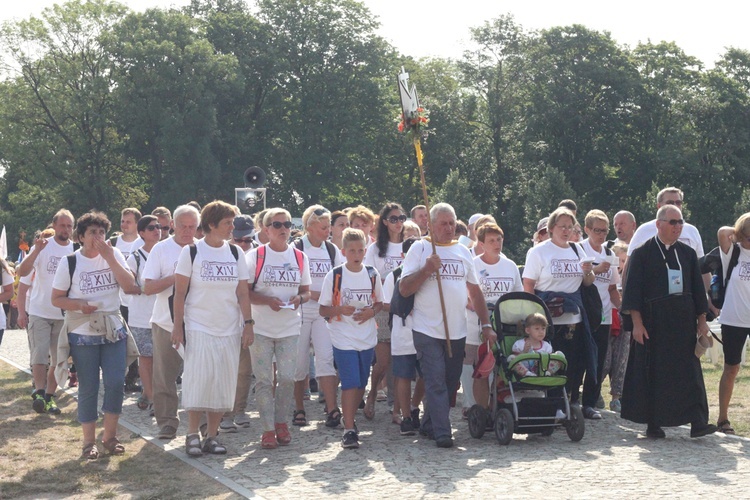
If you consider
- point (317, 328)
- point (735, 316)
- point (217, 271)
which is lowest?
point (317, 328)

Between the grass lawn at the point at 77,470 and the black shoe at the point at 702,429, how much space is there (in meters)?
4.06

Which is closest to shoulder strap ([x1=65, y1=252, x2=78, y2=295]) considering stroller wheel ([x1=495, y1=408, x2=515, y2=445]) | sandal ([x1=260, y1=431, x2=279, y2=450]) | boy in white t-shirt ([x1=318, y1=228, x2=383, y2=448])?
sandal ([x1=260, y1=431, x2=279, y2=450])

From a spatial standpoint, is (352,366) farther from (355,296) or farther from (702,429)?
(702,429)

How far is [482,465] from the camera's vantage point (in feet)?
26.3

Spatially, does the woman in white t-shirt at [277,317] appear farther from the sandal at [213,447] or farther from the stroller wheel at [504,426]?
the stroller wheel at [504,426]

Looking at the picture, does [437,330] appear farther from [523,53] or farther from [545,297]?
[523,53]

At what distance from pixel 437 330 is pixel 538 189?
43278mm

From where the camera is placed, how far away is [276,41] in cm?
5484

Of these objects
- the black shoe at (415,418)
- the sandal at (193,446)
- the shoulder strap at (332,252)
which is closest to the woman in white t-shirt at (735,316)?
the black shoe at (415,418)

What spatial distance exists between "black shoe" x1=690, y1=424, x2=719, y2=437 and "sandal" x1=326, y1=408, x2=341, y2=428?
3.14m

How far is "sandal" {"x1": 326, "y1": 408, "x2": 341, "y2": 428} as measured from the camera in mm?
9883

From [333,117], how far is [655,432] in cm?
4568

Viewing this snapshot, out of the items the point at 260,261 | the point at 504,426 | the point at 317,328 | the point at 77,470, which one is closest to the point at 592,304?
the point at 504,426

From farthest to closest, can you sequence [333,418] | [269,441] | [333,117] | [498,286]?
1. [333,117]
2. [498,286]
3. [333,418]
4. [269,441]
